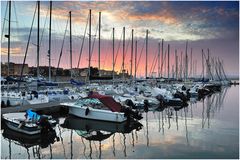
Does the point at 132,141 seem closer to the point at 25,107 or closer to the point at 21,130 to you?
the point at 21,130

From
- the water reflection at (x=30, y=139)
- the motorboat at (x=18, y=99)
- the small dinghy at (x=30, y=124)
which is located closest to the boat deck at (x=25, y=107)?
the motorboat at (x=18, y=99)

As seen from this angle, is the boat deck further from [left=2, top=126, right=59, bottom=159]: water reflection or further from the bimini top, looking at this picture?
the bimini top

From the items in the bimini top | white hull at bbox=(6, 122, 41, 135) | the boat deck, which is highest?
the bimini top

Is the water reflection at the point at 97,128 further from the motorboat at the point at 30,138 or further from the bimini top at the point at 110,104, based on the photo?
the motorboat at the point at 30,138

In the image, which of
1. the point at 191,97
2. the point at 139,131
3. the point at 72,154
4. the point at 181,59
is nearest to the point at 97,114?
the point at 139,131

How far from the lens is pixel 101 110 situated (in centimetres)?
1966

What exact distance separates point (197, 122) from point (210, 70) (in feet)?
208

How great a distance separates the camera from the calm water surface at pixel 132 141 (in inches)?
508

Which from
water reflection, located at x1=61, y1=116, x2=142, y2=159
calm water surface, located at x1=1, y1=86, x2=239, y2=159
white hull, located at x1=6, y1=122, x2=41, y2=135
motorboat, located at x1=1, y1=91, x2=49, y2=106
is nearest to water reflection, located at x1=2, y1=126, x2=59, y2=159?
calm water surface, located at x1=1, y1=86, x2=239, y2=159

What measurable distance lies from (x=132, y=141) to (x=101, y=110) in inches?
197

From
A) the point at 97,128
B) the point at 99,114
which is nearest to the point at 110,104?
the point at 99,114

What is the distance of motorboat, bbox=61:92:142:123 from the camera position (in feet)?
63.6

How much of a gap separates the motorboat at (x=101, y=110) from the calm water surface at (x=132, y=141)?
1.79ft

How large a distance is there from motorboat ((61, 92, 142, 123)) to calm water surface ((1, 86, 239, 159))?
21.5 inches
